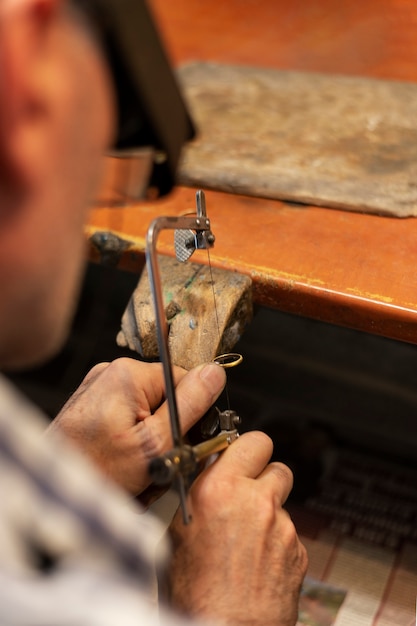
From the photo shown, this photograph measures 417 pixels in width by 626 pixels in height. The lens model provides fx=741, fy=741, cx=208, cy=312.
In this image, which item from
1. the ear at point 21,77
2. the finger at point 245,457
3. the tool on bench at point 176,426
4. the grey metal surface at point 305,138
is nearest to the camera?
the ear at point 21,77

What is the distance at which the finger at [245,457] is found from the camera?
2.36ft

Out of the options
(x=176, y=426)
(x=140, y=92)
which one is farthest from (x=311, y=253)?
(x=140, y=92)

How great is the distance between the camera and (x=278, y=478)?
0.73m

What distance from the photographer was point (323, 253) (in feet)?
3.33

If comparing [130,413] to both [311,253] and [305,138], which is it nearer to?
[311,253]

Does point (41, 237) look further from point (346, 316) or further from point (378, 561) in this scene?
point (378, 561)

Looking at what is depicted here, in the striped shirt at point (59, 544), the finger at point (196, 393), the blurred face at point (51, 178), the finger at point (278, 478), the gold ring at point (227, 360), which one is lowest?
the finger at point (278, 478)

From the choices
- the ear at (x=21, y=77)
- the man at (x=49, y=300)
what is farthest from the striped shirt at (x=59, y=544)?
the ear at (x=21, y=77)

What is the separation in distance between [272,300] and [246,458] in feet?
1.02

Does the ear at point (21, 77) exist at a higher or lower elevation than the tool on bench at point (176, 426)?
higher

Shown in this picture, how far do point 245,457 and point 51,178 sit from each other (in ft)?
1.38

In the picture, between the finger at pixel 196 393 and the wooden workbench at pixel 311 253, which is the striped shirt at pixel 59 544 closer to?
the finger at pixel 196 393

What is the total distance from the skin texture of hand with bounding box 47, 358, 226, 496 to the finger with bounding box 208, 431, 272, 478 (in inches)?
2.1

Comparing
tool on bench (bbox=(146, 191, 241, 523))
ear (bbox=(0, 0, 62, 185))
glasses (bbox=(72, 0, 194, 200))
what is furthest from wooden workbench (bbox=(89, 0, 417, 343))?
ear (bbox=(0, 0, 62, 185))
